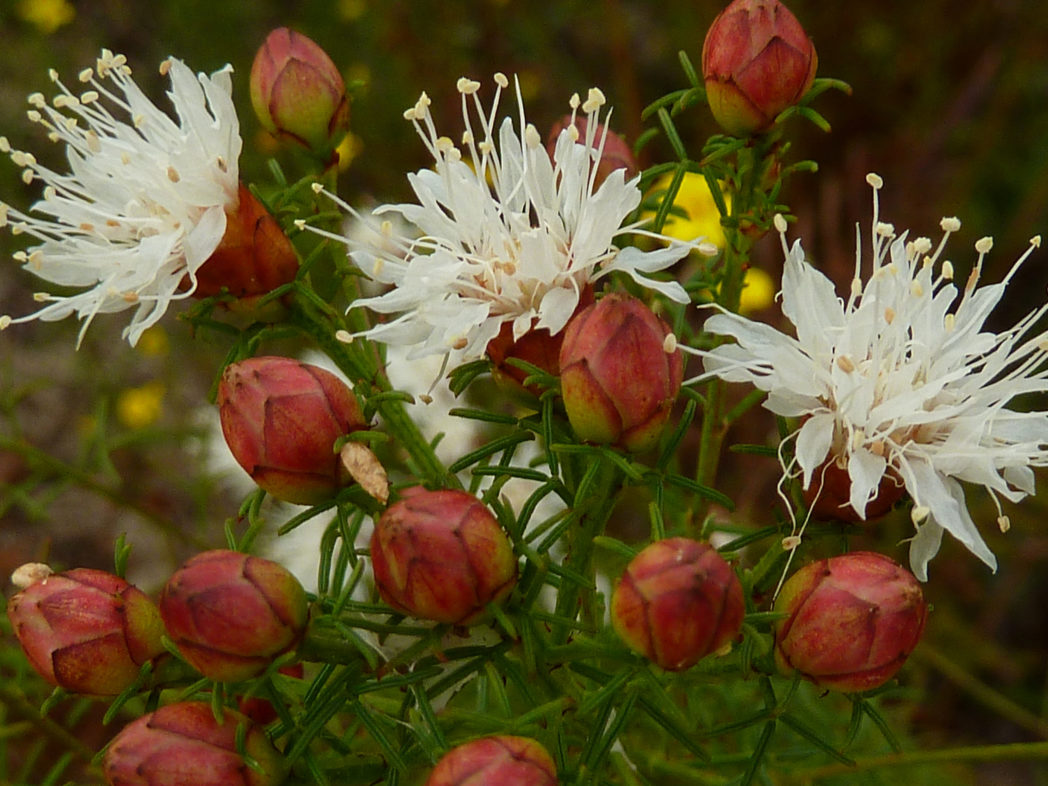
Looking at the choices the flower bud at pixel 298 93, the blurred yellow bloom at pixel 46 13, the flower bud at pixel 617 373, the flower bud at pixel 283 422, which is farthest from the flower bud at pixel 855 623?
the blurred yellow bloom at pixel 46 13

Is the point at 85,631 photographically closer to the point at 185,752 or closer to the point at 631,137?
the point at 185,752

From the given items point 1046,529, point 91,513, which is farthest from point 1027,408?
point 91,513

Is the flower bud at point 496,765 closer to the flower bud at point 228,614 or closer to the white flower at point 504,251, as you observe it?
the flower bud at point 228,614

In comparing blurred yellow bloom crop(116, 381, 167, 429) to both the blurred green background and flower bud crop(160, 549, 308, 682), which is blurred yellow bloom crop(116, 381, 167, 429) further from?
flower bud crop(160, 549, 308, 682)

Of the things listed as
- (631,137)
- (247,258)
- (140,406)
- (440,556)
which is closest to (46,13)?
(140,406)

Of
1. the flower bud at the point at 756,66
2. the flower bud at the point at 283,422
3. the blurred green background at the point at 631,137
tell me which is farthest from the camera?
the blurred green background at the point at 631,137

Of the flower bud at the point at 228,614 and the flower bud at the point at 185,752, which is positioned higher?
the flower bud at the point at 228,614

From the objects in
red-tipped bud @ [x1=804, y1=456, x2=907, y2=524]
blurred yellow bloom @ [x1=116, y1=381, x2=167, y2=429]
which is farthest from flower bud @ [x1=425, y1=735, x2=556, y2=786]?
blurred yellow bloom @ [x1=116, y1=381, x2=167, y2=429]
